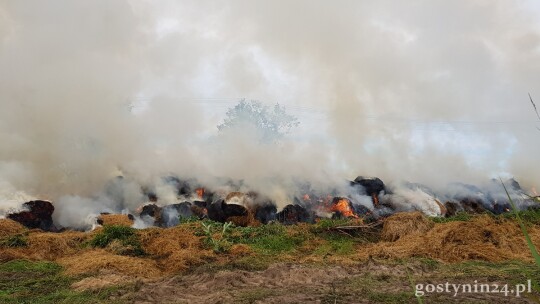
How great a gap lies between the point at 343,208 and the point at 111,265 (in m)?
15.2

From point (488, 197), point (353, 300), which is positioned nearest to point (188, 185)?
point (353, 300)

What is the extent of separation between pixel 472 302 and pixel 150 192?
2258cm

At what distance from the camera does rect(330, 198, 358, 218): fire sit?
21.9 meters

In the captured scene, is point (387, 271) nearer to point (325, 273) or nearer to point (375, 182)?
point (325, 273)

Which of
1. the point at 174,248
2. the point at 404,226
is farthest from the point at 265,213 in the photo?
the point at 174,248

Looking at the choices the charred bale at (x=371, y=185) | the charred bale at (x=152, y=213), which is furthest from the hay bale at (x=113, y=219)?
the charred bale at (x=371, y=185)

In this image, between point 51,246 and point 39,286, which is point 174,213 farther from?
point 39,286

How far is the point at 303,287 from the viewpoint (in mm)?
7469

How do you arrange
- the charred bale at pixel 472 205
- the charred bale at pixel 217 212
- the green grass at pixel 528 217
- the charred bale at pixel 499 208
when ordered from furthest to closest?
the charred bale at pixel 499 208, the charred bale at pixel 472 205, the charred bale at pixel 217 212, the green grass at pixel 528 217

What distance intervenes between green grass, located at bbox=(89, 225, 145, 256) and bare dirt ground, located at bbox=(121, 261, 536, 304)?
13.9 ft

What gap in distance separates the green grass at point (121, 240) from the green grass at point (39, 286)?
2136mm

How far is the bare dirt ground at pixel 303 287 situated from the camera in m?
6.46

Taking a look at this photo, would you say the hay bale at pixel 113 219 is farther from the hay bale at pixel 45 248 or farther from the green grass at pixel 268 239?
the green grass at pixel 268 239

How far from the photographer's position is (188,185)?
25812 mm
